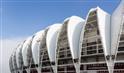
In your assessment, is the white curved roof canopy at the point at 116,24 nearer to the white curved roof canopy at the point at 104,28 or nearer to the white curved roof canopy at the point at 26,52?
the white curved roof canopy at the point at 104,28

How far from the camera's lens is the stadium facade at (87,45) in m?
51.7

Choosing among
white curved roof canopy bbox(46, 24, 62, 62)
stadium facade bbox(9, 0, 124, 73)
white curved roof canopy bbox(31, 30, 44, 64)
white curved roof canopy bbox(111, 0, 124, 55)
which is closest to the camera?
white curved roof canopy bbox(111, 0, 124, 55)

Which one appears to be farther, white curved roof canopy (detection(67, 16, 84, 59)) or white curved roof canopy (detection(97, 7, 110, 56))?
white curved roof canopy (detection(67, 16, 84, 59))

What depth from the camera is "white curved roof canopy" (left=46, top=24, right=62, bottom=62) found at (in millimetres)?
69812

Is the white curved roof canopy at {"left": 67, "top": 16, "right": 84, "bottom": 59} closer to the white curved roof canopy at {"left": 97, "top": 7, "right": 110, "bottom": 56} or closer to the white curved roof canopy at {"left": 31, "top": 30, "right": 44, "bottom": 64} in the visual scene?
the white curved roof canopy at {"left": 97, "top": 7, "right": 110, "bottom": 56}

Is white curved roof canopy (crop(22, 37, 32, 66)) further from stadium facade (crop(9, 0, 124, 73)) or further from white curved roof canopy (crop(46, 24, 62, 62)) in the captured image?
white curved roof canopy (crop(46, 24, 62, 62))

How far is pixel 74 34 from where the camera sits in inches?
2463

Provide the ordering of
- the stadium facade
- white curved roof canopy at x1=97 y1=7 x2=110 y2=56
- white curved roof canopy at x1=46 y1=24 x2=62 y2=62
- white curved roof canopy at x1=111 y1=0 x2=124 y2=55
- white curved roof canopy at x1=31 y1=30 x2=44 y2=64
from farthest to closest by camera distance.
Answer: white curved roof canopy at x1=31 y1=30 x2=44 y2=64
white curved roof canopy at x1=46 y1=24 x2=62 y2=62
white curved roof canopy at x1=97 y1=7 x2=110 y2=56
the stadium facade
white curved roof canopy at x1=111 y1=0 x2=124 y2=55

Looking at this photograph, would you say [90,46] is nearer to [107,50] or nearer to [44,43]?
[107,50]

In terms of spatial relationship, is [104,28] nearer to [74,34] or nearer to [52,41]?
[74,34]

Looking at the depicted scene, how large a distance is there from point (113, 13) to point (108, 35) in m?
4.40

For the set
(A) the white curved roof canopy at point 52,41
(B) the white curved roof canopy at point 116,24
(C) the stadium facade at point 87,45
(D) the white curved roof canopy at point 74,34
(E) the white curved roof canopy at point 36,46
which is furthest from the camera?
(E) the white curved roof canopy at point 36,46

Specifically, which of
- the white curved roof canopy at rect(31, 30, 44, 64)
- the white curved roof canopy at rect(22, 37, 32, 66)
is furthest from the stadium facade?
the white curved roof canopy at rect(22, 37, 32, 66)

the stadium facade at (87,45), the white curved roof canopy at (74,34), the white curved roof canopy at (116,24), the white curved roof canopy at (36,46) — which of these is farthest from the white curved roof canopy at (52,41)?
the white curved roof canopy at (116,24)
